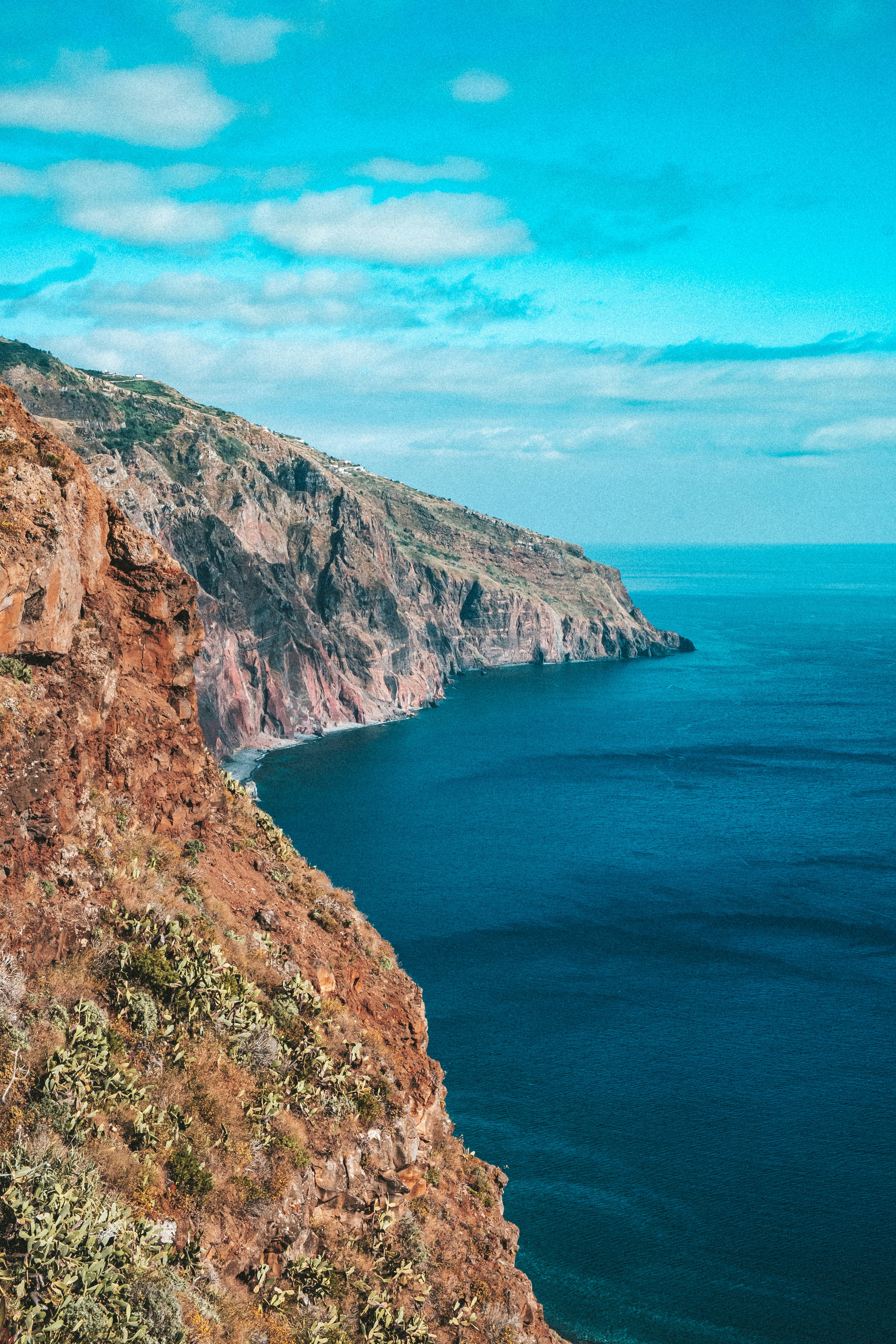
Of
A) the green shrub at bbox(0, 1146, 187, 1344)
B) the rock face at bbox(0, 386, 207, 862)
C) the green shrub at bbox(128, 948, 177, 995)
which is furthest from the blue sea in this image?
the green shrub at bbox(0, 1146, 187, 1344)

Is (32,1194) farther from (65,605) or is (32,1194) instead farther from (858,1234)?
(858,1234)

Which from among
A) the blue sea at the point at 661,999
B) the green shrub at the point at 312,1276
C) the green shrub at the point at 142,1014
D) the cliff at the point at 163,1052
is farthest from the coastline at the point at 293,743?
the green shrub at the point at 312,1276

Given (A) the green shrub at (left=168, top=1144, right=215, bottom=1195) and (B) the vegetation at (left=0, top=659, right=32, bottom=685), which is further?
(B) the vegetation at (left=0, top=659, right=32, bottom=685)

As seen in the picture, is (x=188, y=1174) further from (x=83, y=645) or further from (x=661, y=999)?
(x=661, y=999)

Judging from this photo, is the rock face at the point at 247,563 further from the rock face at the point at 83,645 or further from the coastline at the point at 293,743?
the rock face at the point at 83,645

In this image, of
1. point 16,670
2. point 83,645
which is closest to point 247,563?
point 83,645

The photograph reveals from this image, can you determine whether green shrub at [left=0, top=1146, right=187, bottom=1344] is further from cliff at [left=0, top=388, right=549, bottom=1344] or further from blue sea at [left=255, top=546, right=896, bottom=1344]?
blue sea at [left=255, top=546, right=896, bottom=1344]

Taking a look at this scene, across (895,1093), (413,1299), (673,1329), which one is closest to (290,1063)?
(413,1299)
